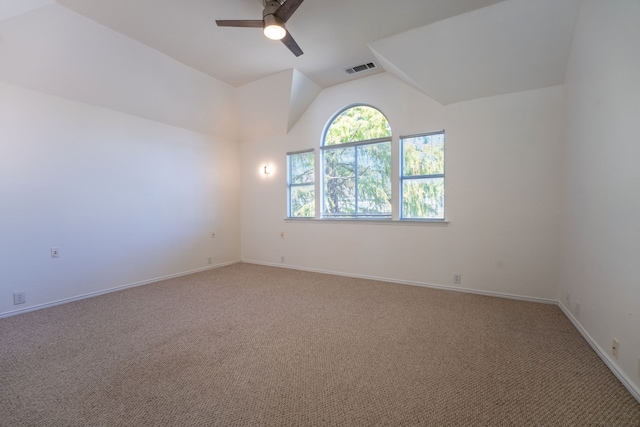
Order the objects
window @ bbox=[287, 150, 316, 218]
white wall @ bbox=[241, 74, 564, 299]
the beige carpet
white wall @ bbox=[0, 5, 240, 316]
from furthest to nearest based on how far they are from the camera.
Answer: window @ bbox=[287, 150, 316, 218]
white wall @ bbox=[241, 74, 564, 299]
white wall @ bbox=[0, 5, 240, 316]
the beige carpet

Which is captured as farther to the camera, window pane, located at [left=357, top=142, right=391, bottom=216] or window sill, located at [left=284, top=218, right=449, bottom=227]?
window pane, located at [left=357, top=142, right=391, bottom=216]

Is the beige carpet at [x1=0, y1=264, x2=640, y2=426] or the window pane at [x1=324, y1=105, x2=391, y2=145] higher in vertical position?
the window pane at [x1=324, y1=105, x2=391, y2=145]

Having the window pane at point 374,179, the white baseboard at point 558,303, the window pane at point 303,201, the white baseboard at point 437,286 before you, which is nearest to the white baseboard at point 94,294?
the white baseboard at point 558,303

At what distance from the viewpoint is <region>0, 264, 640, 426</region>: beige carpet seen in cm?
154

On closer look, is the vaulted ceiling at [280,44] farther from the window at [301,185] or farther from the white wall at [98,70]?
the window at [301,185]

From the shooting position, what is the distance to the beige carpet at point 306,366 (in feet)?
5.04

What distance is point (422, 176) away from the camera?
3.97 metres

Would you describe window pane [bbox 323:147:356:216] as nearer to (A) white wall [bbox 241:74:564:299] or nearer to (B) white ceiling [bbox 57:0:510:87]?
(A) white wall [bbox 241:74:564:299]

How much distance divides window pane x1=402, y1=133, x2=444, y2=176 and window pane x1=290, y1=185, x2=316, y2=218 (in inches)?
70.1

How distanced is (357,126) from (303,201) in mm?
1705

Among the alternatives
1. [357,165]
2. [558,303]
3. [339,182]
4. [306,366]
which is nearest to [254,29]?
[357,165]

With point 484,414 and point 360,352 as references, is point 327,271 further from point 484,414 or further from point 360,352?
point 484,414

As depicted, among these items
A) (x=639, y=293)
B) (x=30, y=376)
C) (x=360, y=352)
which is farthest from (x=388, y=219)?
(x=30, y=376)

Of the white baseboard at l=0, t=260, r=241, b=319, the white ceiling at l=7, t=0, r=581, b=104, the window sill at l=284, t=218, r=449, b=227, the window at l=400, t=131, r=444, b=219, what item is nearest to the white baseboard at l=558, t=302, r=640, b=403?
the window sill at l=284, t=218, r=449, b=227
